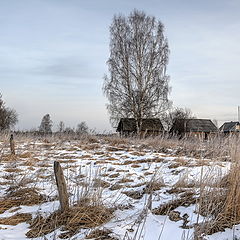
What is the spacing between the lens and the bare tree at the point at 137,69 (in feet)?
62.3

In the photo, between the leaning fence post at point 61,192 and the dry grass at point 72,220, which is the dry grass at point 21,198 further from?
the leaning fence post at point 61,192

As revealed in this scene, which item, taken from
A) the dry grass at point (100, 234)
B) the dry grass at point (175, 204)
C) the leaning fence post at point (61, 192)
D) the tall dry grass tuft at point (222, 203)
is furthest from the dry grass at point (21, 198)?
the tall dry grass tuft at point (222, 203)

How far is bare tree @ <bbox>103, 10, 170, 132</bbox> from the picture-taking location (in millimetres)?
19000

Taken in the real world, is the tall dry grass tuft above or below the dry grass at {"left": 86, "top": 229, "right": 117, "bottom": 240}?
above

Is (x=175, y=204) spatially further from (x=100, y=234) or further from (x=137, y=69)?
(x=137, y=69)

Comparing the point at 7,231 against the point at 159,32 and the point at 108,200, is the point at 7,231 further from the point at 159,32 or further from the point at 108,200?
the point at 159,32

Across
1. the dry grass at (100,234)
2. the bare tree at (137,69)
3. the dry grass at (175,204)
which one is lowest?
the dry grass at (100,234)

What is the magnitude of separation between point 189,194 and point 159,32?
17.8 metres

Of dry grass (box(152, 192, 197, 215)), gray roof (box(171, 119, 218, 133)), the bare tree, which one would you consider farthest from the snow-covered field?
gray roof (box(171, 119, 218, 133))

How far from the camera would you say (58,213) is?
3.08 metres

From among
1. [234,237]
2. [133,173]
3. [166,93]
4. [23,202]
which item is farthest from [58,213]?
[166,93]

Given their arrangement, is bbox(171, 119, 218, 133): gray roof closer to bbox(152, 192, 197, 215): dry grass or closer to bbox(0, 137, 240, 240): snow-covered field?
bbox(0, 137, 240, 240): snow-covered field

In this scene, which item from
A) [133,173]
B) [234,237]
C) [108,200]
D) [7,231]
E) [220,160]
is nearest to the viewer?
[234,237]

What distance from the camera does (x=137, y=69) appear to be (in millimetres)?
19062
